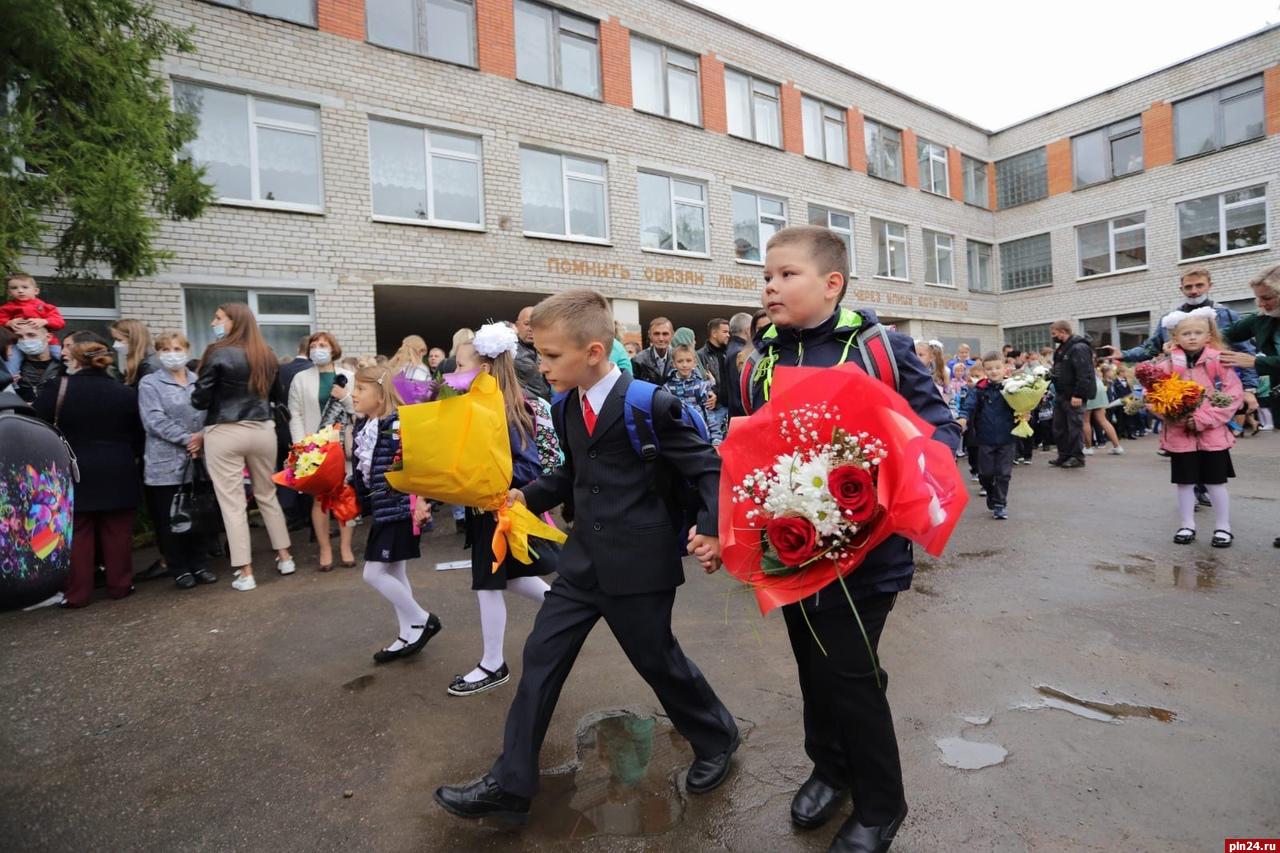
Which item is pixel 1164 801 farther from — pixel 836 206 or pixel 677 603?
pixel 836 206

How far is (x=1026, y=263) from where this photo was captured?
2617 cm

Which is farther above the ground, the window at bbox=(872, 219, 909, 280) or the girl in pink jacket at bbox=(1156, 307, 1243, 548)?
the window at bbox=(872, 219, 909, 280)

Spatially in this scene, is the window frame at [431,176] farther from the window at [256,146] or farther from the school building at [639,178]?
the window at [256,146]

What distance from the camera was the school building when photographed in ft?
36.9

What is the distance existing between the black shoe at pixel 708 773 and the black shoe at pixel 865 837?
1.74ft

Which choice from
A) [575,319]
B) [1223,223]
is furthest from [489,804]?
[1223,223]

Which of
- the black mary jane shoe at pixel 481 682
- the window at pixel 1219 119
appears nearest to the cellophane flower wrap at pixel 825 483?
the black mary jane shoe at pixel 481 682

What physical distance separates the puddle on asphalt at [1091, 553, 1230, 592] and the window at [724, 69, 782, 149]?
595 inches

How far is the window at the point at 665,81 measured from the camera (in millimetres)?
16047

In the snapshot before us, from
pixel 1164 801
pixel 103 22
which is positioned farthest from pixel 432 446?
pixel 103 22

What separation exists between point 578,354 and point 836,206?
19816 millimetres

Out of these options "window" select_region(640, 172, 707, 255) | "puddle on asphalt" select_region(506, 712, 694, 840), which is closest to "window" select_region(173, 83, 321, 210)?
"window" select_region(640, 172, 707, 255)

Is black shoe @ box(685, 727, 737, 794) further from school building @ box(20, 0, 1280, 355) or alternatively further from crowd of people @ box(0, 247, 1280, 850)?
school building @ box(20, 0, 1280, 355)

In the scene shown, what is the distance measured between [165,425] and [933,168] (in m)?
25.1
